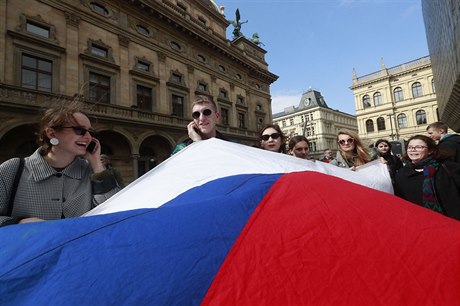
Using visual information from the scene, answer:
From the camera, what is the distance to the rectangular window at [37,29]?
40.3 feet

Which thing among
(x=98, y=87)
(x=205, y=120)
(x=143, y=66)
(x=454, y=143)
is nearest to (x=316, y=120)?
(x=143, y=66)

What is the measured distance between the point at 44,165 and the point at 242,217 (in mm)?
1404

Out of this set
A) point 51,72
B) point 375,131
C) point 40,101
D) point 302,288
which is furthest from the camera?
point 375,131

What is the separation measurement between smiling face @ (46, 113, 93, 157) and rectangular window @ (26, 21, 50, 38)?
1540 centimetres

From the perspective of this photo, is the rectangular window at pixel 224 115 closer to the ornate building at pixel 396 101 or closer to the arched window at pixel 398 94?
the ornate building at pixel 396 101

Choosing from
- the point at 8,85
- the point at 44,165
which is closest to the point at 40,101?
the point at 8,85

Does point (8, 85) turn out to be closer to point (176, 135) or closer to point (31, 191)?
point (176, 135)

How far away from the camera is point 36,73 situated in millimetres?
12266

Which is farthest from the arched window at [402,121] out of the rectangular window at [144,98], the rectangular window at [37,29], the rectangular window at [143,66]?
the rectangular window at [37,29]

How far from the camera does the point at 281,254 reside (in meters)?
0.89

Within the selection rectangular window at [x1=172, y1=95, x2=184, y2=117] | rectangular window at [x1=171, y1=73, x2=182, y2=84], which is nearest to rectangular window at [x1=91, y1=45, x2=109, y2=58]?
rectangular window at [x1=171, y1=73, x2=182, y2=84]

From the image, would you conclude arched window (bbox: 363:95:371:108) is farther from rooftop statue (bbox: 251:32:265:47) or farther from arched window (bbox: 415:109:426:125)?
rooftop statue (bbox: 251:32:265:47)

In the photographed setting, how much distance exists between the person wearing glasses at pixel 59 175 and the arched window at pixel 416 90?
50258 mm

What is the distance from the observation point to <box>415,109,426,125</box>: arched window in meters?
38.5
